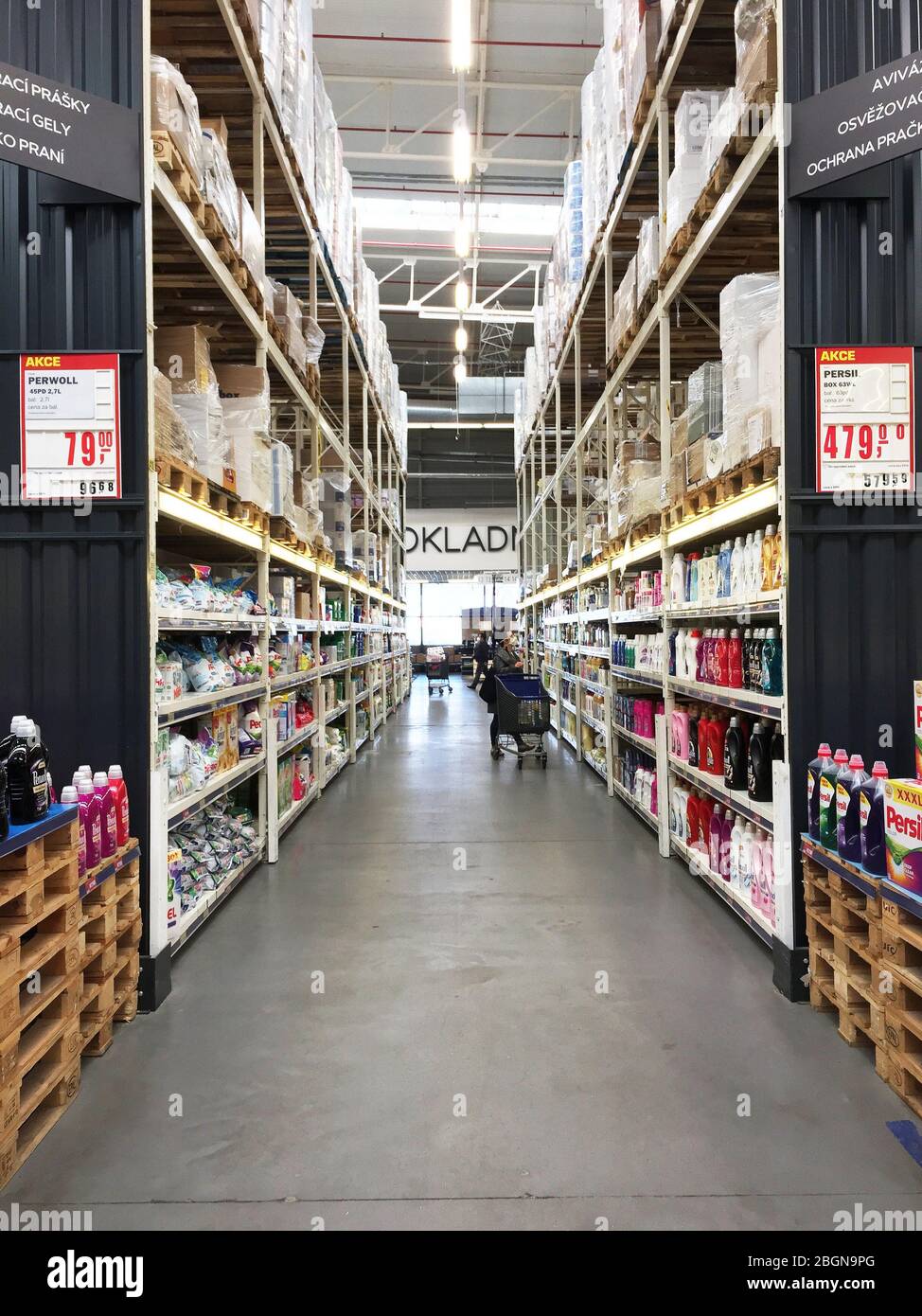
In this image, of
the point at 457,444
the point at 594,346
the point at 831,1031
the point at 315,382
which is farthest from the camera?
the point at 457,444

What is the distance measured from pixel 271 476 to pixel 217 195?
1717 millimetres

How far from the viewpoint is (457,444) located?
2520 cm

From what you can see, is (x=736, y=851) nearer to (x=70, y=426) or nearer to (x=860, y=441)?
(x=860, y=441)

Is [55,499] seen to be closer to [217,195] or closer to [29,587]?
[29,587]

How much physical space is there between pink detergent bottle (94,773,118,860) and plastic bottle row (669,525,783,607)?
2.96 meters

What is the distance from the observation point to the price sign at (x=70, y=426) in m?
3.31

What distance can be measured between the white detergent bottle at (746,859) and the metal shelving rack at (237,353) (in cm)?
282

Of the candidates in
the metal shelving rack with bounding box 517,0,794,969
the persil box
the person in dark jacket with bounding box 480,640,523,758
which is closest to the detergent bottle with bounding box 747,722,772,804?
the metal shelving rack with bounding box 517,0,794,969

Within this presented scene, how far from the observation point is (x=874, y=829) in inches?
112

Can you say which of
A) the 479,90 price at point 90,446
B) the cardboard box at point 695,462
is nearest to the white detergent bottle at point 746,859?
the cardboard box at point 695,462

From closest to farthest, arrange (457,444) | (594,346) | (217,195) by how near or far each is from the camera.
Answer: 1. (217,195)
2. (594,346)
3. (457,444)

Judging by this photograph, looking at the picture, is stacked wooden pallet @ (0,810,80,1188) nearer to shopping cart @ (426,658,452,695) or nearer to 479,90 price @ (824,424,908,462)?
479,90 price @ (824,424,908,462)

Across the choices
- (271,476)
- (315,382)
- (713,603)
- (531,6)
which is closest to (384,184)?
(531,6)

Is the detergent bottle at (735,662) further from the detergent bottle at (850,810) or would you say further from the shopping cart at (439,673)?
the shopping cart at (439,673)
